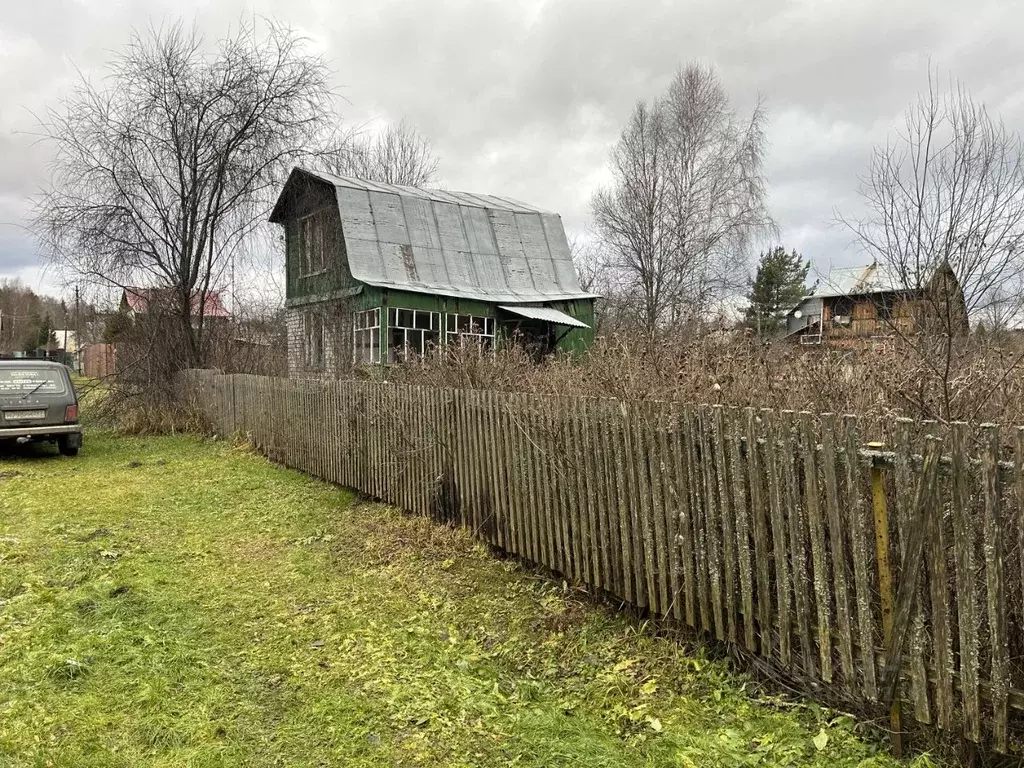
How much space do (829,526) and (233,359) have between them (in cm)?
1840

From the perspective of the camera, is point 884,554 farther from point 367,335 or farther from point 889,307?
point 367,335

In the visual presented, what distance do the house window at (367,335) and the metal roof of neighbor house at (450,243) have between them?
103 centimetres

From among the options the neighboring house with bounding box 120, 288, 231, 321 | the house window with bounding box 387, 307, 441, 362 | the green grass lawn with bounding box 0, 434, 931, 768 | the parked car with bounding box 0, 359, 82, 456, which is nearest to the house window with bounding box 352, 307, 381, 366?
the house window with bounding box 387, 307, 441, 362

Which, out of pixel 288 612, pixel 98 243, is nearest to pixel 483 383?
pixel 288 612

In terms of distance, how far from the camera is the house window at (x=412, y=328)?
1642 centimetres

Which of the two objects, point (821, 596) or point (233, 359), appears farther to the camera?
point (233, 359)

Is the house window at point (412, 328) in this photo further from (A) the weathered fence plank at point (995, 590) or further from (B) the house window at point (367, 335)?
(A) the weathered fence plank at point (995, 590)

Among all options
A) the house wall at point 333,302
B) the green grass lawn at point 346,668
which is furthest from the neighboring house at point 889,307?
the house wall at point 333,302

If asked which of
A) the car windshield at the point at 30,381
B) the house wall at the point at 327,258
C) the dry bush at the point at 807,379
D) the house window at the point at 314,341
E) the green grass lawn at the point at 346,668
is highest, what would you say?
the house wall at the point at 327,258

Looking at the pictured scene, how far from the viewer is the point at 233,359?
18406mm

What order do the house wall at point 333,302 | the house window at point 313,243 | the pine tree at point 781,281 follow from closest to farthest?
the house wall at point 333,302
the house window at point 313,243
the pine tree at point 781,281

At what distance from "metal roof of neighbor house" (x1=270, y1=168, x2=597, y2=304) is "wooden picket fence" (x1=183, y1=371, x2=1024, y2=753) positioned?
12.2 metres

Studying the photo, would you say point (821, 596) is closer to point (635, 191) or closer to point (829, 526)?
point (829, 526)

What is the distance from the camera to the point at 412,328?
55.3 feet
